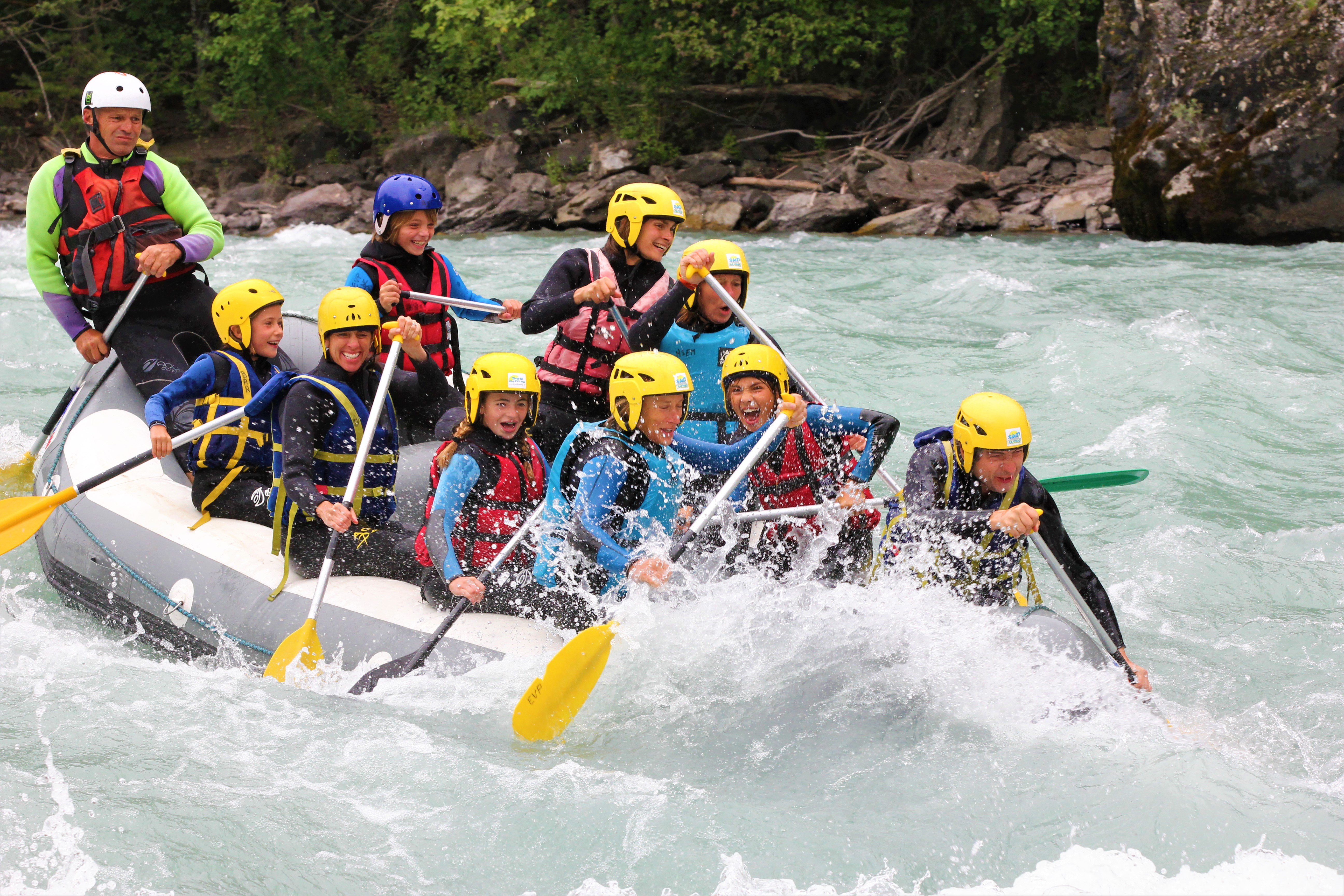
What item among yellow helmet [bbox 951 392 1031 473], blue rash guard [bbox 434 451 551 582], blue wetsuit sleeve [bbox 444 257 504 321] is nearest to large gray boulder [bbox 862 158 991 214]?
blue wetsuit sleeve [bbox 444 257 504 321]

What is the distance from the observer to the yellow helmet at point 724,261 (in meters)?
4.59

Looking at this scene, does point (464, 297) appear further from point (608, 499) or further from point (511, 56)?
point (511, 56)

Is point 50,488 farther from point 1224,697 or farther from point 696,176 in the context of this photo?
point 696,176

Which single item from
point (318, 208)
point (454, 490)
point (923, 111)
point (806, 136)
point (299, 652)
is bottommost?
point (318, 208)

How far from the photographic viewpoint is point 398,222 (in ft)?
16.2

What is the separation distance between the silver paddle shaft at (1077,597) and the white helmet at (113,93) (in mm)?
3837

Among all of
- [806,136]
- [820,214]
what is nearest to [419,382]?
[820,214]

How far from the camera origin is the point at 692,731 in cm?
380

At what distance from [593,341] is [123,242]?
2163 mm

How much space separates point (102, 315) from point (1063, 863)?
4460mm

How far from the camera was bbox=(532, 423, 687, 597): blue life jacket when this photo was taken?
3926 millimetres

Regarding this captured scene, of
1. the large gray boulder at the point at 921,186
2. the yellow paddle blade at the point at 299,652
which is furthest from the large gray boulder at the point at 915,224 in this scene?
the yellow paddle blade at the point at 299,652

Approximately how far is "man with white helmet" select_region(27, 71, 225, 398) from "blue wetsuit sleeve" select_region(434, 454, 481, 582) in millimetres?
1815

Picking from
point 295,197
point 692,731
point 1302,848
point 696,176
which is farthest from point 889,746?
point 295,197
